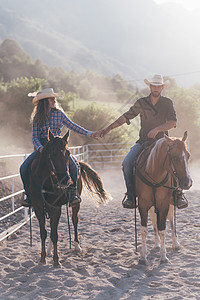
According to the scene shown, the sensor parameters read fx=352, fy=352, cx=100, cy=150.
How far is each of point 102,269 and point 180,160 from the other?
1.66 m

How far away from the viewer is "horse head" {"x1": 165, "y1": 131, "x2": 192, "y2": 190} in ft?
12.8

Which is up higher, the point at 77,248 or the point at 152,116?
the point at 152,116

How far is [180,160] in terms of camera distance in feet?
13.0

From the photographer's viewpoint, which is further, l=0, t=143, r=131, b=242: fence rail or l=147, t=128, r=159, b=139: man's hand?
l=0, t=143, r=131, b=242: fence rail

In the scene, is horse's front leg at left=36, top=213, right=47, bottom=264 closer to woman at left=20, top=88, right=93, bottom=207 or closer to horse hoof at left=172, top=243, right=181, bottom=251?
woman at left=20, top=88, right=93, bottom=207

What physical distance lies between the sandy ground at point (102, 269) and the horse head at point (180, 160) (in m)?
1.09

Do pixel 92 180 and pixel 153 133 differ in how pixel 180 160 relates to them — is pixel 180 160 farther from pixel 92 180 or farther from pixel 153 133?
pixel 92 180

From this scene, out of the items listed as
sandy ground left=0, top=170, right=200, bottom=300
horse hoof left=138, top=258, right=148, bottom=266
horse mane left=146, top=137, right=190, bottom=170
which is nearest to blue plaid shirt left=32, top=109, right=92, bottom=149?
horse mane left=146, top=137, right=190, bottom=170

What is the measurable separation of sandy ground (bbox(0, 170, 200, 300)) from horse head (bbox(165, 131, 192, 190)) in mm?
1089

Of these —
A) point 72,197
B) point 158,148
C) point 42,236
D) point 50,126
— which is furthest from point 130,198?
point 50,126

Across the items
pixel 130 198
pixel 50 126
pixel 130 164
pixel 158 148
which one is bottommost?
pixel 130 198

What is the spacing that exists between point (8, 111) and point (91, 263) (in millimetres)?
21947

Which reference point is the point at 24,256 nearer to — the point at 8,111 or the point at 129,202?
the point at 129,202

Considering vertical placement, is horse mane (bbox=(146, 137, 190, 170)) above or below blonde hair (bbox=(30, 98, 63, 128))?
below
